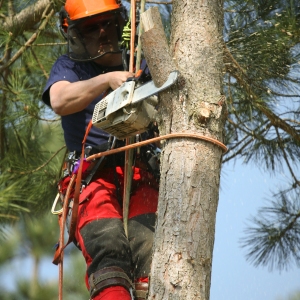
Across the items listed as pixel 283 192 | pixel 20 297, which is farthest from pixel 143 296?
pixel 20 297

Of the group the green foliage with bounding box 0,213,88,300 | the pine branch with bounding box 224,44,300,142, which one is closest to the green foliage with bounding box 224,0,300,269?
the pine branch with bounding box 224,44,300,142

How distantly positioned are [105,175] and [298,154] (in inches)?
56.2

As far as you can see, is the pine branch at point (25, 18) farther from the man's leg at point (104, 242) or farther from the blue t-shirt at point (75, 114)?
the man's leg at point (104, 242)

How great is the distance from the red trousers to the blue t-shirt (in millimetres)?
157

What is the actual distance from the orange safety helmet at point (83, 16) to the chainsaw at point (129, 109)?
53 centimetres

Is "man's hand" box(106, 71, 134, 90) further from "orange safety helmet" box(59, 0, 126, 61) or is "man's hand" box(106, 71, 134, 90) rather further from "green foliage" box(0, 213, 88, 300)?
"green foliage" box(0, 213, 88, 300)

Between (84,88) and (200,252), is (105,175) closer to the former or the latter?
(84,88)

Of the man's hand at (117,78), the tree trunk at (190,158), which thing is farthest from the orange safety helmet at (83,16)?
the tree trunk at (190,158)

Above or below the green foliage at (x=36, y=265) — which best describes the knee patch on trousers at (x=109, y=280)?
below

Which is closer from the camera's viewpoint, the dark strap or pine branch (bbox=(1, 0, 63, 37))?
the dark strap

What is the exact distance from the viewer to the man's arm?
8.53 feet

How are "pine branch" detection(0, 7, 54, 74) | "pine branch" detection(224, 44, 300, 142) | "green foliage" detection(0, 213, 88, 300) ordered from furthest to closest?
Answer: 1. "green foliage" detection(0, 213, 88, 300)
2. "pine branch" detection(0, 7, 54, 74)
3. "pine branch" detection(224, 44, 300, 142)

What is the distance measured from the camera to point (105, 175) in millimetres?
2867

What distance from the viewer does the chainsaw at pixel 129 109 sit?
237 centimetres
